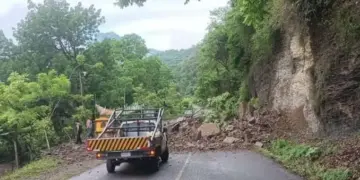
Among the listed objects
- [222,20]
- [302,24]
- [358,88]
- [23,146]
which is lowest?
[23,146]

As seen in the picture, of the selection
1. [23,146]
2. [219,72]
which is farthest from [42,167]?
[219,72]

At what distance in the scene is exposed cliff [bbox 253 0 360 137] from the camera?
45.0 feet

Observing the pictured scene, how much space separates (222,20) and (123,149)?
37.1 m

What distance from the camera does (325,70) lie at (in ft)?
49.8

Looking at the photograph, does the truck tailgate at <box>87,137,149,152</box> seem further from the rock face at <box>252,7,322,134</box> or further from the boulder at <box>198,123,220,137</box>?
the boulder at <box>198,123,220,137</box>

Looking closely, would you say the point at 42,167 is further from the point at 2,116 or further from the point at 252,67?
the point at 252,67

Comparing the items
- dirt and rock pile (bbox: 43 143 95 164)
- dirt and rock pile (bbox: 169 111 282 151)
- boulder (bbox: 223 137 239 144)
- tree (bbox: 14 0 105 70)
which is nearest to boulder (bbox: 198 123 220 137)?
dirt and rock pile (bbox: 169 111 282 151)

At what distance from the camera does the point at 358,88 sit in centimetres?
1362

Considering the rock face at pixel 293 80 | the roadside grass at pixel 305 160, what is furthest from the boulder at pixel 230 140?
the roadside grass at pixel 305 160

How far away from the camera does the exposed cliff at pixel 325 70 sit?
1372cm

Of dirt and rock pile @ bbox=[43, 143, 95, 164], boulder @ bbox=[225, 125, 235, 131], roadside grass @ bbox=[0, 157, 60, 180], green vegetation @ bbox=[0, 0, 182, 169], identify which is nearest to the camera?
roadside grass @ bbox=[0, 157, 60, 180]

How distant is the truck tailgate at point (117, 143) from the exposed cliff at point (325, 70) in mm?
6703

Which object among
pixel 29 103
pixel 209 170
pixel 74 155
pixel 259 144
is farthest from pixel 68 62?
pixel 209 170

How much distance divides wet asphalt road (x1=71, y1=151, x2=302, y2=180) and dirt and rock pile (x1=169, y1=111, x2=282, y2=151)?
3.08m
